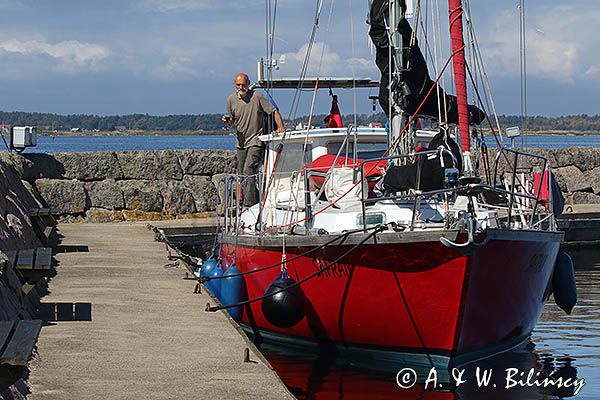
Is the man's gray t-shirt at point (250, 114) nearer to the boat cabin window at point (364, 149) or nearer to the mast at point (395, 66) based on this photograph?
the boat cabin window at point (364, 149)

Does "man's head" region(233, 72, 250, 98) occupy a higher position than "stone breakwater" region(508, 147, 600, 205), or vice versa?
"man's head" region(233, 72, 250, 98)

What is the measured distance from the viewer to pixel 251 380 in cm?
743

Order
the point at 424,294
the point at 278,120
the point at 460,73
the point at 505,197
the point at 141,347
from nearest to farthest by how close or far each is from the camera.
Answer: the point at 141,347, the point at 424,294, the point at 460,73, the point at 505,197, the point at 278,120

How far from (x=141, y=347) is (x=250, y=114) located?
19.6ft

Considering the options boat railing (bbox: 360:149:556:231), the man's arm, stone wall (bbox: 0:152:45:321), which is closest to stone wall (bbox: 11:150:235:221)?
stone wall (bbox: 0:152:45:321)

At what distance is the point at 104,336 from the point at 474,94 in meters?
5.08

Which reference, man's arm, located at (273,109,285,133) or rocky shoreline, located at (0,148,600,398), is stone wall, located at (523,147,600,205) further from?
man's arm, located at (273,109,285,133)

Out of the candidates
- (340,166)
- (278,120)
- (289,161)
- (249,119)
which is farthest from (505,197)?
(249,119)

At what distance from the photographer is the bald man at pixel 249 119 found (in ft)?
45.7

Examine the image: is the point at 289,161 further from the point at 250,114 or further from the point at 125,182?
the point at 125,182

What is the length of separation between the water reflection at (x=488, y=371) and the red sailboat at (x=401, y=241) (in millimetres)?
199

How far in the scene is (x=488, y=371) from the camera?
408 inches

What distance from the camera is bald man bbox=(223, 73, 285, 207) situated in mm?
13930

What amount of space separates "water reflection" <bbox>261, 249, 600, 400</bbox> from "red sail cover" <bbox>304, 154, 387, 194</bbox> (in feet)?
6.23
